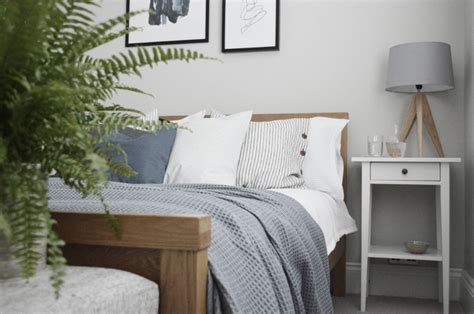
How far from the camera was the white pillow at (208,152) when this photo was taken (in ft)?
7.84

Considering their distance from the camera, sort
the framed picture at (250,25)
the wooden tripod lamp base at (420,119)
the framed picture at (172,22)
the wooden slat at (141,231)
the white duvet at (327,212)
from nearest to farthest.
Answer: the wooden slat at (141,231)
the white duvet at (327,212)
the wooden tripod lamp base at (420,119)
the framed picture at (250,25)
the framed picture at (172,22)

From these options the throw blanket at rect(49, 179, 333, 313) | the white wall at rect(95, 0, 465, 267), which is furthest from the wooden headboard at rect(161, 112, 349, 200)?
the throw blanket at rect(49, 179, 333, 313)

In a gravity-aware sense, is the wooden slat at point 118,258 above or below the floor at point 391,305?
above

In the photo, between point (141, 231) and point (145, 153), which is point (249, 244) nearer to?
point (141, 231)

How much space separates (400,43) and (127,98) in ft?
5.58

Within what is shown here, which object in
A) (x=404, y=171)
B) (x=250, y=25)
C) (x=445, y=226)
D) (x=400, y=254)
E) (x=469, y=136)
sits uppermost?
(x=250, y=25)

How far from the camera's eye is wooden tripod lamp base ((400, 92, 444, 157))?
274 centimetres

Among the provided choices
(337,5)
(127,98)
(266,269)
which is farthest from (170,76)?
(266,269)

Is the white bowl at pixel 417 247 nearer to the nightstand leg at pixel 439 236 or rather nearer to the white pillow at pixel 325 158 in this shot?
the nightstand leg at pixel 439 236

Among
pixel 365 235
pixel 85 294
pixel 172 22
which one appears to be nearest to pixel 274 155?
pixel 365 235

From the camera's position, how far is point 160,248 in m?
0.88

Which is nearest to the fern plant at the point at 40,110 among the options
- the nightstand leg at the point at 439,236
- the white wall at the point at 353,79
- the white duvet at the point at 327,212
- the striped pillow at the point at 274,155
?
the white duvet at the point at 327,212

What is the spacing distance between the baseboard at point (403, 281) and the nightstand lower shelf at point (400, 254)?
0.70 feet

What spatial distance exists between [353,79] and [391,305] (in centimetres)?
123
